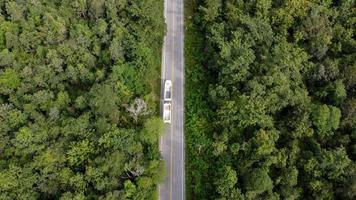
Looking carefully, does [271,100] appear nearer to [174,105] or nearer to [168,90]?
[174,105]

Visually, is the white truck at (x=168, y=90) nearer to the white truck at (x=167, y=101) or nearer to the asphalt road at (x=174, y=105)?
the white truck at (x=167, y=101)

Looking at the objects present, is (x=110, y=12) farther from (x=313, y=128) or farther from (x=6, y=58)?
(x=313, y=128)

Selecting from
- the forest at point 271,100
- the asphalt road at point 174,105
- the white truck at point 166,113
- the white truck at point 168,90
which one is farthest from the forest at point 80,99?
the forest at point 271,100

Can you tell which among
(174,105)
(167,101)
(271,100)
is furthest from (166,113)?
(271,100)

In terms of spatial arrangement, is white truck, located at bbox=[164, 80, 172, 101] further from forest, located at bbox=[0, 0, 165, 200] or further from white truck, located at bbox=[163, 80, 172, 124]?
forest, located at bbox=[0, 0, 165, 200]

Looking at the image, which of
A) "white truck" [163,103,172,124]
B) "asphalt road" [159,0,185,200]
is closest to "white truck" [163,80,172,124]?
"white truck" [163,103,172,124]

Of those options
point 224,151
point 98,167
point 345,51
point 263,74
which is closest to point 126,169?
point 98,167

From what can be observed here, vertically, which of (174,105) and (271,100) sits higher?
(174,105)
